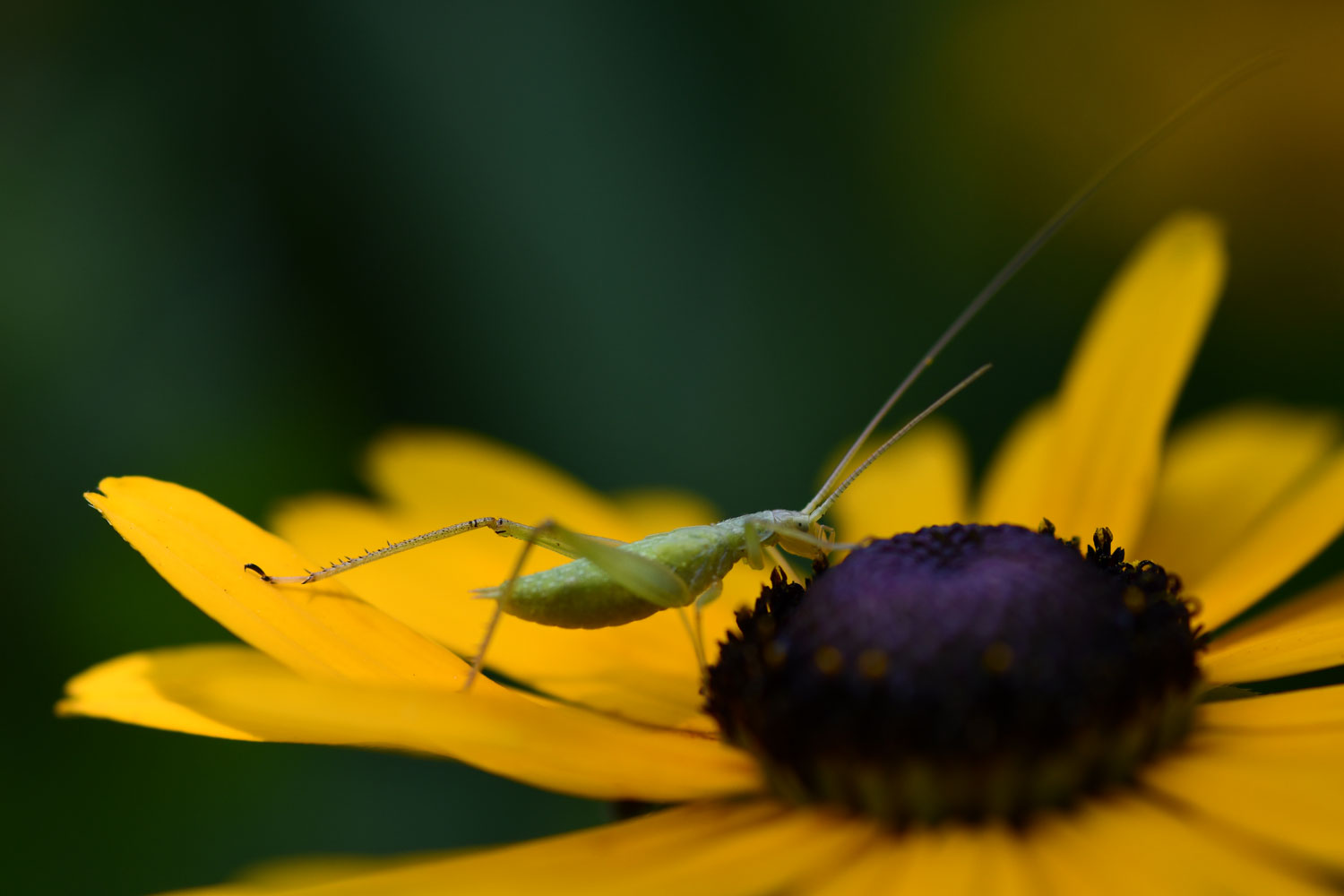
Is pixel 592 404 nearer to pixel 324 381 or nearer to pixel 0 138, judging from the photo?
pixel 324 381

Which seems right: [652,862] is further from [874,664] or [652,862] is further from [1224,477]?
[1224,477]

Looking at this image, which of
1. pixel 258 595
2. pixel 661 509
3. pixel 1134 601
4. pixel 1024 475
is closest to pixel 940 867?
pixel 1134 601

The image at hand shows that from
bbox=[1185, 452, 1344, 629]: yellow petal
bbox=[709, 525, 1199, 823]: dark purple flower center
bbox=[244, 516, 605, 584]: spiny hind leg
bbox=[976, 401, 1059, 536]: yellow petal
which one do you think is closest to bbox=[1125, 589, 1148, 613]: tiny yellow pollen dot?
bbox=[709, 525, 1199, 823]: dark purple flower center

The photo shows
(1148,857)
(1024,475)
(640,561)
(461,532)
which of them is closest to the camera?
(1148,857)

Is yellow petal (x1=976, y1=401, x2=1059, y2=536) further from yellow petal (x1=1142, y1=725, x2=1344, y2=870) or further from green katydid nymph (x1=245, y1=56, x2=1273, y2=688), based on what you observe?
yellow petal (x1=1142, y1=725, x2=1344, y2=870)

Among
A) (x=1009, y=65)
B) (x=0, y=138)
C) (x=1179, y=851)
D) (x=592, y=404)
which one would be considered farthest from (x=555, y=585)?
(x=1009, y=65)

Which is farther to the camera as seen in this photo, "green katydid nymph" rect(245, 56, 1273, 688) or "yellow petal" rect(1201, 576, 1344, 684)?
"green katydid nymph" rect(245, 56, 1273, 688)

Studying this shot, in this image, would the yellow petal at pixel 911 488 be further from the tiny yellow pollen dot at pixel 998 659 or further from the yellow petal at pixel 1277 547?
the tiny yellow pollen dot at pixel 998 659
